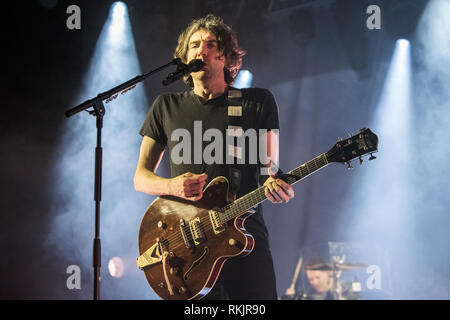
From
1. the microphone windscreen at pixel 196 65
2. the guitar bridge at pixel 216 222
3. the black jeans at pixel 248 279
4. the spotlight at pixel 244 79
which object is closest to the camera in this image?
the black jeans at pixel 248 279

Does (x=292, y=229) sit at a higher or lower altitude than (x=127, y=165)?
lower

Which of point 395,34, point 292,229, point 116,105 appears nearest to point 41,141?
point 116,105

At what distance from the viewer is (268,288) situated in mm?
2277

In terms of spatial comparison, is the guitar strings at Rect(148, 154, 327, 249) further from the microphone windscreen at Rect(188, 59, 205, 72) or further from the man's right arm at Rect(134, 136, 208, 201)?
the microphone windscreen at Rect(188, 59, 205, 72)

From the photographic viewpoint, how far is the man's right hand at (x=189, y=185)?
2385 mm

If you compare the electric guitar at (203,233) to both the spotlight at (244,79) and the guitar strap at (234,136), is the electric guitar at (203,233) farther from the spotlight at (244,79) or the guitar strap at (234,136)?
the spotlight at (244,79)

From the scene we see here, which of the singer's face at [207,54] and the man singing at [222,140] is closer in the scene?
the man singing at [222,140]

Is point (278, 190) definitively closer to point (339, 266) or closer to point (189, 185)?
point (189, 185)

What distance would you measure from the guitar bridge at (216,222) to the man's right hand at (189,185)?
12 centimetres

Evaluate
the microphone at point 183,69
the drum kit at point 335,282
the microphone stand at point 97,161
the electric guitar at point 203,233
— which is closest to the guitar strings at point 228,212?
the electric guitar at point 203,233

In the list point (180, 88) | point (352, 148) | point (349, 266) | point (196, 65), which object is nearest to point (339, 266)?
point (349, 266)

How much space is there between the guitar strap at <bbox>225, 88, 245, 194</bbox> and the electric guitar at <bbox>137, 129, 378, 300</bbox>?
0.09 metres
